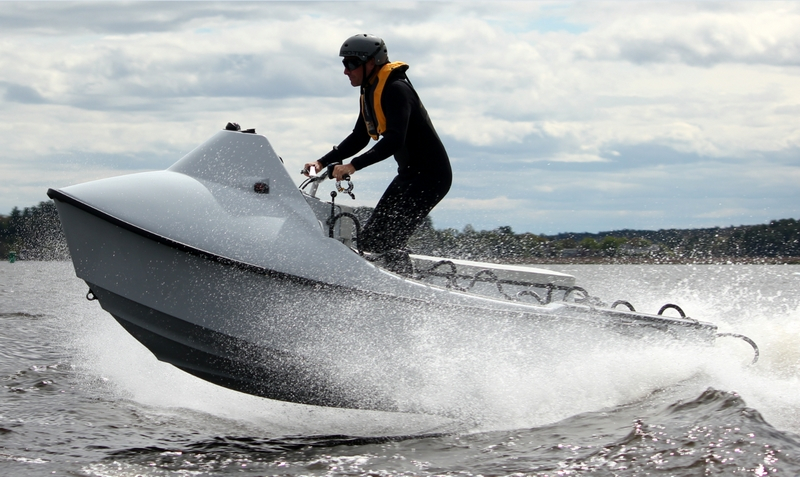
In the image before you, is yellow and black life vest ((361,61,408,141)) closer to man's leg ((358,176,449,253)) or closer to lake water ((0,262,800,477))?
man's leg ((358,176,449,253))

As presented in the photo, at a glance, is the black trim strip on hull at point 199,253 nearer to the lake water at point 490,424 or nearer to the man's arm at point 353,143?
the lake water at point 490,424

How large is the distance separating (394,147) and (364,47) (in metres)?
0.72

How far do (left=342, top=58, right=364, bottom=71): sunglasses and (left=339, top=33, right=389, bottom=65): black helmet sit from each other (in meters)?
0.05

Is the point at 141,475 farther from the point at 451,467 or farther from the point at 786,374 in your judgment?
the point at 786,374

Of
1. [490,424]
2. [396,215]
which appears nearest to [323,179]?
[396,215]

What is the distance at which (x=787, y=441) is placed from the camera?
16.1 feet

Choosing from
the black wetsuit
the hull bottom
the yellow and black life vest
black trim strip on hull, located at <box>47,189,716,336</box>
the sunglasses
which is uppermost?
the sunglasses

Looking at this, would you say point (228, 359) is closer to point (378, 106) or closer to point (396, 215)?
point (396, 215)

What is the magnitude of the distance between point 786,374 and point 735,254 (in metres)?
3.60

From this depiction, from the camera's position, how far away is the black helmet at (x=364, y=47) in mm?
5562

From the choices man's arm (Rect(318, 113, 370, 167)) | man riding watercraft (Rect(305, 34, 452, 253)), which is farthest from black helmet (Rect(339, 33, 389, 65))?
man's arm (Rect(318, 113, 370, 167))

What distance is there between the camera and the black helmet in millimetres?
5562

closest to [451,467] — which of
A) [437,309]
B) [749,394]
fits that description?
[437,309]

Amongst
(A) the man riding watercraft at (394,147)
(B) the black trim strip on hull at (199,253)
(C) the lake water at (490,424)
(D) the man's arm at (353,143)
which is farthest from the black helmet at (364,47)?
(C) the lake water at (490,424)
